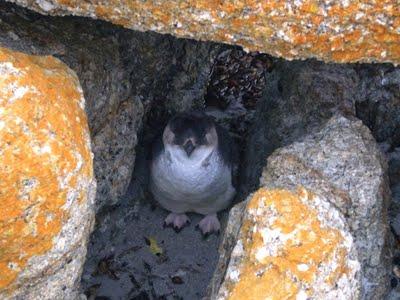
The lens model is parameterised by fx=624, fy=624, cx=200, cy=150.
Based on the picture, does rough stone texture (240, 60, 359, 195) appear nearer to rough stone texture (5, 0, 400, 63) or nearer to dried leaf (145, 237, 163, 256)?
dried leaf (145, 237, 163, 256)

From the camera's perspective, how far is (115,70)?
3.73 meters

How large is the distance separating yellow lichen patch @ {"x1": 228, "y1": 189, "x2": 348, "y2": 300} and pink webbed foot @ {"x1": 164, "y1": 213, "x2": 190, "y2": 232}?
223cm

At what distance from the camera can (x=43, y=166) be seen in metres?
2.37

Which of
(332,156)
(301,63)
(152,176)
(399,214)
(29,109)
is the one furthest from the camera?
(152,176)

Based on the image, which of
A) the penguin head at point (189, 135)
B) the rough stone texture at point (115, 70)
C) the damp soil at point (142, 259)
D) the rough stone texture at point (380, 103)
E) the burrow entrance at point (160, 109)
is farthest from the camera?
the penguin head at point (189, 135)

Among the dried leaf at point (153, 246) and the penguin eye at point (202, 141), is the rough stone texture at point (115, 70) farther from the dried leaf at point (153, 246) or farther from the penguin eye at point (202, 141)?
the dried leaf at point (153, 246)

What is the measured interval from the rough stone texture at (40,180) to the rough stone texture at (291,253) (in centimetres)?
70

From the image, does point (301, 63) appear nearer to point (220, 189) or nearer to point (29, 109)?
point (220, 189)

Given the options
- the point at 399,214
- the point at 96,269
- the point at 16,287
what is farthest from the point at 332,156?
the point at 96,269

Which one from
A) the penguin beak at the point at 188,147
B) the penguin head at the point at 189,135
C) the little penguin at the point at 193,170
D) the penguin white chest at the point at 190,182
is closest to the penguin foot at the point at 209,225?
the little penguin at the point at 193,170

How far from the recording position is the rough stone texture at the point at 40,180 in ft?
7.57

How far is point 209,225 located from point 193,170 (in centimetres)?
50

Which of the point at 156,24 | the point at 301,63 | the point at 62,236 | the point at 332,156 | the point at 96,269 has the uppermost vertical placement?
the point at 301,63

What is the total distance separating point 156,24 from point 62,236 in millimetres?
964
